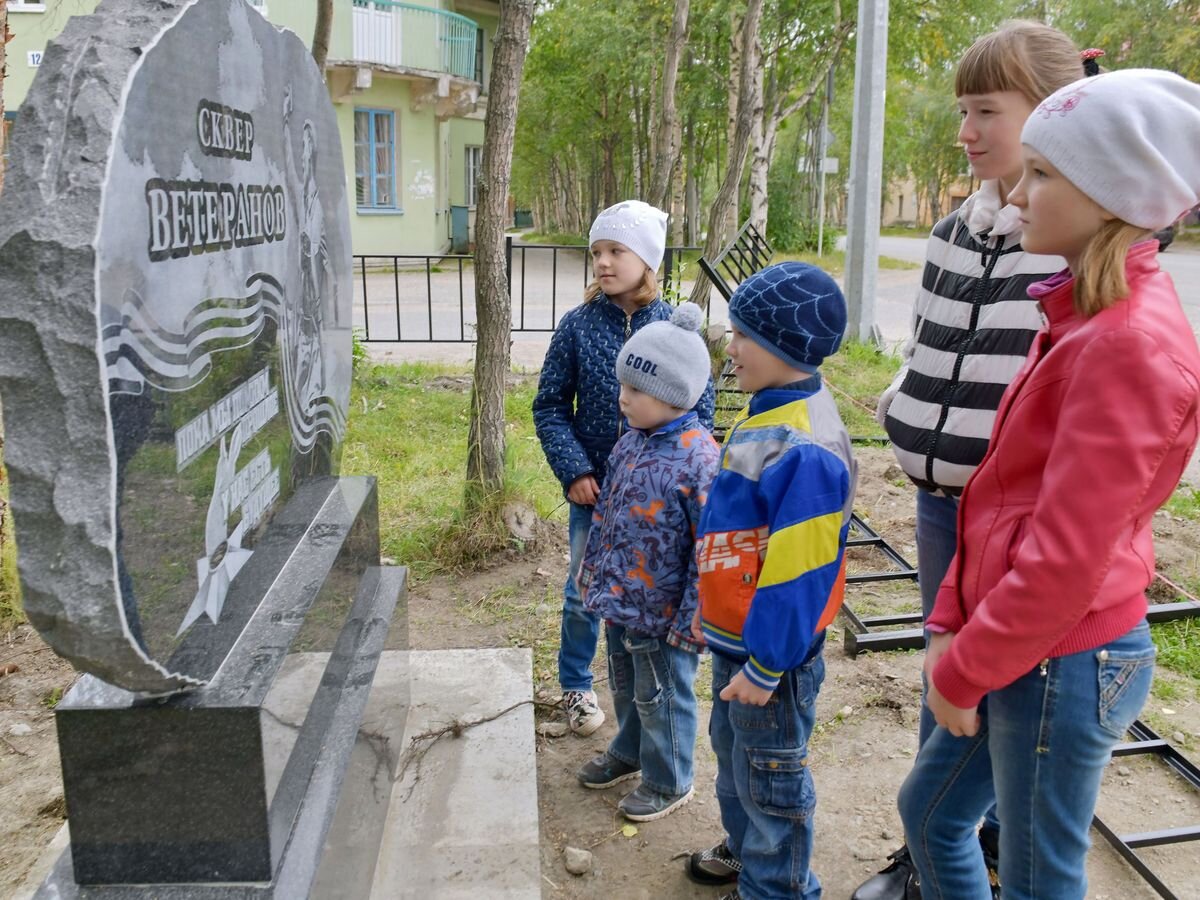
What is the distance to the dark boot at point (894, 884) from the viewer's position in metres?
2.58

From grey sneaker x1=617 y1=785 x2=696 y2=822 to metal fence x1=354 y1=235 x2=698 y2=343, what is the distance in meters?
4.67

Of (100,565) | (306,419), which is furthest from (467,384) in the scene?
(100,565)

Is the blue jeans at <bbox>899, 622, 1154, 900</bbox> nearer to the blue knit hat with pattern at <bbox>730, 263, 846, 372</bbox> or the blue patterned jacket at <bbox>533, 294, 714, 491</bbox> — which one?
the blue knit hat with pattern at <bbox>730, 263, 846, 372</bbox>

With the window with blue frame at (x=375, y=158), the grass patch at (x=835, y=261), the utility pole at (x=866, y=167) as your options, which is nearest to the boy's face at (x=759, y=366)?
the utility pole at (x=866, y=167)

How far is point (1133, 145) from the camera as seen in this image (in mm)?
1598

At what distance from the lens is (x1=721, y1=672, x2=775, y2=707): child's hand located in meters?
2.16

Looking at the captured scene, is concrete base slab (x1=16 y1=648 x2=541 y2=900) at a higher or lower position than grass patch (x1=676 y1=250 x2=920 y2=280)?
lower

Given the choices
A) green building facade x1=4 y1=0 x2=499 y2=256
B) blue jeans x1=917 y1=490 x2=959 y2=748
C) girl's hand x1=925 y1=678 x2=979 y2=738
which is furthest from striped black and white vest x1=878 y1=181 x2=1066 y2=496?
green building facade x1=4 y1=0 x2=499 y2=256

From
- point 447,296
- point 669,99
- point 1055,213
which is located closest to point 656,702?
point 1055,213

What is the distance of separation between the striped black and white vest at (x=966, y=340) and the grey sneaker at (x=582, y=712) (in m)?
1.48

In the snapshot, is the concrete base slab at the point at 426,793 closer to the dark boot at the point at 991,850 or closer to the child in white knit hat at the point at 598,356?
the child in white knit hat at the point at 598,356

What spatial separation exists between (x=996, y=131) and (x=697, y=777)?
78.5 inches

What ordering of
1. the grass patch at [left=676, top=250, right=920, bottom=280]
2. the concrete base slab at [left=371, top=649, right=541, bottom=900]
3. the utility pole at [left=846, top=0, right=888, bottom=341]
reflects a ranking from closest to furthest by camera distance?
the concrete base slab at [left=371, top=649, right=541, bottom=900]
the utility pole at [left=846, top=0, right=888, bottom=341]
the grass patch at [left=676, top=250, right=920, bottom=280]

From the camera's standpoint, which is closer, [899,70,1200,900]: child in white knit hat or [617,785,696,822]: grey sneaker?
[899,70,1200,900]: child in white knit hat
